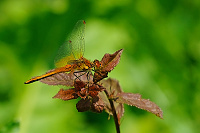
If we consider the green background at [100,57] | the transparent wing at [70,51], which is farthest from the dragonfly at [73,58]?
the green background at [100,57]

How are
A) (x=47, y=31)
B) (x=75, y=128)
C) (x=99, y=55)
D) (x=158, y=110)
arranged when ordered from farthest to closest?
(x=47, y=31) → (x=99, y=55) → (x=75, y=128) → (x=158, y=110)

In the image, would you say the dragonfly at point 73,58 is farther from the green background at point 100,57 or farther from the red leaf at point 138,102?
the green background at point 100,57

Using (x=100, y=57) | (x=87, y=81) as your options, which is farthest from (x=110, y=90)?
(x=100, y=57)

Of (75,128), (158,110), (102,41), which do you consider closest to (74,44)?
(158,110)

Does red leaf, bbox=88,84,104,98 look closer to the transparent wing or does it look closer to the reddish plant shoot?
the reddish plant shoot

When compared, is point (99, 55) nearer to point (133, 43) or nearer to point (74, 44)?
point (133, 43)
